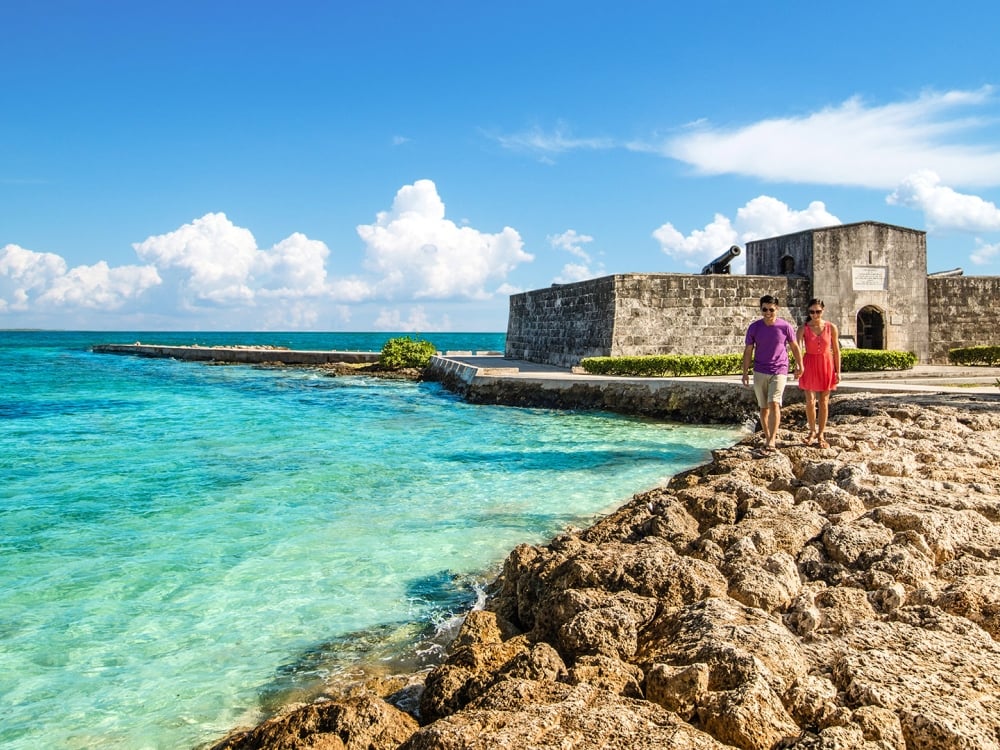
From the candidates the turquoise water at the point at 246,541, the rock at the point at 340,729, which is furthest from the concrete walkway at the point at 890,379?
the rock at the point at 340,729

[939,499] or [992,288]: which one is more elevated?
[992,288]

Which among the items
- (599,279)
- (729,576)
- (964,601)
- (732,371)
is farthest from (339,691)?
(599,279)

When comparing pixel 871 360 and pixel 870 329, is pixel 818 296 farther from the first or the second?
pixel 871 360

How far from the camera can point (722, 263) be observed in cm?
2303

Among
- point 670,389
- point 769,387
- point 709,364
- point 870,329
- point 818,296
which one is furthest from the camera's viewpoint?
point 870,329

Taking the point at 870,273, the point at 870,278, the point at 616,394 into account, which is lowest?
the point at 616,394

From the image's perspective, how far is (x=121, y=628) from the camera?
539 cm

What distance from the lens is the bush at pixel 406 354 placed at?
1293 inches

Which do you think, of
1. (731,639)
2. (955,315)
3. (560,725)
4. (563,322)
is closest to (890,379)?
(955,315)

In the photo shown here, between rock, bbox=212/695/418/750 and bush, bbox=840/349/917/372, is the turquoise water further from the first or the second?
bush, bbox=840/349/917/372

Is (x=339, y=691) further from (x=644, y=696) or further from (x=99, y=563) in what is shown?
(x=99, y=563)

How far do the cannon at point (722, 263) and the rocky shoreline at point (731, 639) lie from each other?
17504mm

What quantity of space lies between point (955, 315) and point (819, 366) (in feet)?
62.7

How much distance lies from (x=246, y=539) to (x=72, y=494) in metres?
3.88
